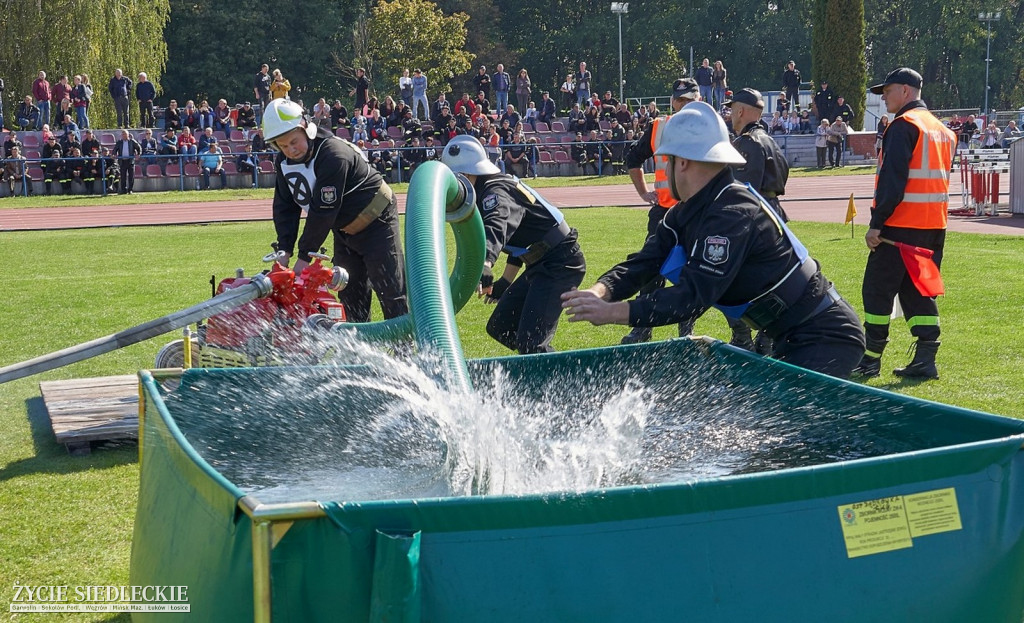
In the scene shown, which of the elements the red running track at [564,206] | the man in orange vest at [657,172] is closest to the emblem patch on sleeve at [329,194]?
the man in orange vest at [657,172]

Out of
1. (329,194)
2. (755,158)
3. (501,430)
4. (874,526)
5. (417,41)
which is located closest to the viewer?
(874,526)

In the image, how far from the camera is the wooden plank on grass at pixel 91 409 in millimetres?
6637

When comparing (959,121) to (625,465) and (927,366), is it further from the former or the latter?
(625,465)

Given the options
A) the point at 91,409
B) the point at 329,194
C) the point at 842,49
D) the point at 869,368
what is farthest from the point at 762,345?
the point at 842,49

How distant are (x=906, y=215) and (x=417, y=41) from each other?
159 ft

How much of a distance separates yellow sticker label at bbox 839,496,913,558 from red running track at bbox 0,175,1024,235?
1694 cm

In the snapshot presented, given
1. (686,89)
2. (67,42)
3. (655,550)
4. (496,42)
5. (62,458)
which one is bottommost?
(62,458)

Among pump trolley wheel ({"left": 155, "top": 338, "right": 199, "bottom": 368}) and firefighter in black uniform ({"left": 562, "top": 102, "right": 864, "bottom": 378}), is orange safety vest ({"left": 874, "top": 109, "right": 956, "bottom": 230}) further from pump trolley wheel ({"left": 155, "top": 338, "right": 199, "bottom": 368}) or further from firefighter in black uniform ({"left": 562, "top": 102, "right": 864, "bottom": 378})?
pump trolley wheel ({"left": 155, "top": 338, "right": 199, "bottom": 368})

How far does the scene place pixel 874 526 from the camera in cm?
298

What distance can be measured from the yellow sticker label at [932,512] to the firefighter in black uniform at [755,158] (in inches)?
212

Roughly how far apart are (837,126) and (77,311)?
98.1ft

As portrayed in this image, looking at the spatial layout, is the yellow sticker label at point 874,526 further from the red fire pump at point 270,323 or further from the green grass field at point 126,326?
the red fire pump at point 270,323

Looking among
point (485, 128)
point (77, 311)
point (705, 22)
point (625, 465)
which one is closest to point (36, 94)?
point (485, 128)

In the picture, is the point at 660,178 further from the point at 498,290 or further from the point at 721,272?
the point at 721,272
